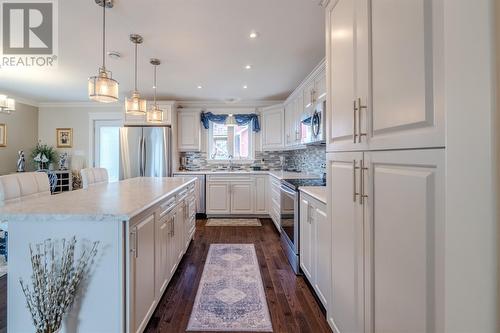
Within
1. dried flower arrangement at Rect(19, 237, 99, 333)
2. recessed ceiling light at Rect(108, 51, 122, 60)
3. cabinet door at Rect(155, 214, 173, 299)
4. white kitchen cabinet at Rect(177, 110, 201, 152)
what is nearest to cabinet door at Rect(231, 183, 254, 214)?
white kitchen cabinet at Rect(177, 110, 201, 152)

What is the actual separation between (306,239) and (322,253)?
17.9 inches

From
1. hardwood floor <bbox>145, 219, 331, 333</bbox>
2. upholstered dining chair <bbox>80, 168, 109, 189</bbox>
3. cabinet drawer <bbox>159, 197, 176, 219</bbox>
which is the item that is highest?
upholstered dining chair <bbox>80, 168, 109, 189</bbox>

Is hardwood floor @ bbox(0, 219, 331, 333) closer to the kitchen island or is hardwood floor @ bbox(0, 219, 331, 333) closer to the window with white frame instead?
the kitchen island

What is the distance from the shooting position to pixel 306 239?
7.54 ft

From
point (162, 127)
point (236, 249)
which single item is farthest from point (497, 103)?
point (162, 127)

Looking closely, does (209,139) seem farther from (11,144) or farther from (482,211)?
(482,211)

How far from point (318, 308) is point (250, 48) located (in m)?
2.71

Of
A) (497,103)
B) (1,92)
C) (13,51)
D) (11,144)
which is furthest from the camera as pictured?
(11,144)

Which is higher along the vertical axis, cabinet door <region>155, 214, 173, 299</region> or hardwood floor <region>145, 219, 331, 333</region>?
cabinet door <region>155, 214, 173, 299</region>

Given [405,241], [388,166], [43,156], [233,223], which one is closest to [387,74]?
[388,166]

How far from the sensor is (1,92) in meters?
4.57

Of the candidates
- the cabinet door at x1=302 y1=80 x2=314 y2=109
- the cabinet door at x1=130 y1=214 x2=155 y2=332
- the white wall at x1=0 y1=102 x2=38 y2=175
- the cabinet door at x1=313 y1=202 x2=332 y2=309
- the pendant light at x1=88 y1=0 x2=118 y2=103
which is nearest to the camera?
the cabinet door at x1=130 y1=214 x2=155 y2=332

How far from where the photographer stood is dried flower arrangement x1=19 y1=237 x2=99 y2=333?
4.05ft

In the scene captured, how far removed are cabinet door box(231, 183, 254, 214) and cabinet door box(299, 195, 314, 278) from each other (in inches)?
97.0
